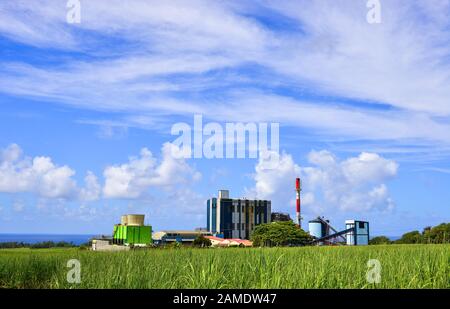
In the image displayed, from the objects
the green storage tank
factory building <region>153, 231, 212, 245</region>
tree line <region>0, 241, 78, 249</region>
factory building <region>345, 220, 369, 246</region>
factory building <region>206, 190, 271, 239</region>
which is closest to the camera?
tree line <region>0, 241, 78, 249</region>

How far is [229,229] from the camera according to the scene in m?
125

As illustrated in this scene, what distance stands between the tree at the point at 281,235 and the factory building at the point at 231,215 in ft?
82.7

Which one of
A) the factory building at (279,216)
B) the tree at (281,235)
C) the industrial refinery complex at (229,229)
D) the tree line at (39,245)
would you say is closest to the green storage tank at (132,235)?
the industrial refinery complex at (229,229)

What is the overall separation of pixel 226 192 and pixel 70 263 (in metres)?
104

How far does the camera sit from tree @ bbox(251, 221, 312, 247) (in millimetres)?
93500

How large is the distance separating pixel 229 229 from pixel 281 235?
32.4m

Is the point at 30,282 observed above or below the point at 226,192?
below

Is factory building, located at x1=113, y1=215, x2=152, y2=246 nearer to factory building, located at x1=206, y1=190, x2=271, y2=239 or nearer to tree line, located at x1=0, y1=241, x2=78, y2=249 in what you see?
tree line, located at x1=0, y1=241, x2=78, y2=249

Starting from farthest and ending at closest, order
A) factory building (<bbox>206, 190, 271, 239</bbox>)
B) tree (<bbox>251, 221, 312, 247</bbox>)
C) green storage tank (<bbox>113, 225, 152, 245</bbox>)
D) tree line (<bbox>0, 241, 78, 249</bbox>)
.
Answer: factory building (<bbox>206, 190, 271, 239</bbox>) → tree (<bbox>251, 221, 312, 247</bbox>) → green storage tank (<bbox>113, 225, 152, 245</bbox>) → tree line (<bbox>0, 241, 78, 249</bbox>)

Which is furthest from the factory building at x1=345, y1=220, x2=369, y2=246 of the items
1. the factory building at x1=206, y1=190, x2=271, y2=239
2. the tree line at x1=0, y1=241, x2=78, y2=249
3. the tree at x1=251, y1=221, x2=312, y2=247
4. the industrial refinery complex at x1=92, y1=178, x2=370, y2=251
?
the tree line at x1=0, y1=241, x2=78, y2=249

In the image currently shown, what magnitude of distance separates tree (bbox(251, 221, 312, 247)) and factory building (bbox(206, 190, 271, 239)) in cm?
2522
